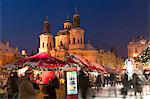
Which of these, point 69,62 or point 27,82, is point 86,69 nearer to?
point 69,62

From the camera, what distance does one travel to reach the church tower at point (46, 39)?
5591 centimetres

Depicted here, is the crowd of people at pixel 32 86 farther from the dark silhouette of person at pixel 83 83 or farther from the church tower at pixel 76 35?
the church tower at pixel 76 35

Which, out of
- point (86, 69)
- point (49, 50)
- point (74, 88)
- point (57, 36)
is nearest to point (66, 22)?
point (57, 36)

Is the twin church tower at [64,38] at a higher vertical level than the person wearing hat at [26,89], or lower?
higher

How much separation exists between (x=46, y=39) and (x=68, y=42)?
3542 mm

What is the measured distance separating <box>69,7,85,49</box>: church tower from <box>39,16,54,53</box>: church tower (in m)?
3.42

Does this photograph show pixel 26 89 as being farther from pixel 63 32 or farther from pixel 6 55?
pixel 63 32

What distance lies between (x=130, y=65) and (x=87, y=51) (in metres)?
42.7

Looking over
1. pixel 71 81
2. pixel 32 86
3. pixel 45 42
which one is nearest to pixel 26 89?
pixel 32 86

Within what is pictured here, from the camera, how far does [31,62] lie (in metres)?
13.2

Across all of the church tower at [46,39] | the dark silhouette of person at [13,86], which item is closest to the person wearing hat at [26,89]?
the dark silhouette of person at [13,86]

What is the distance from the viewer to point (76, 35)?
5453cm

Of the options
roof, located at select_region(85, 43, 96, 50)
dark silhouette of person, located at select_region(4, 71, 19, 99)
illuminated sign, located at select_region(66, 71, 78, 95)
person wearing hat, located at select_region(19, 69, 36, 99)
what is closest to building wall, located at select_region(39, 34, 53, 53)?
roof, located at select_region(85, 43, 96, 50)

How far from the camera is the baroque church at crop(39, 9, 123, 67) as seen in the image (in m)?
54.3
